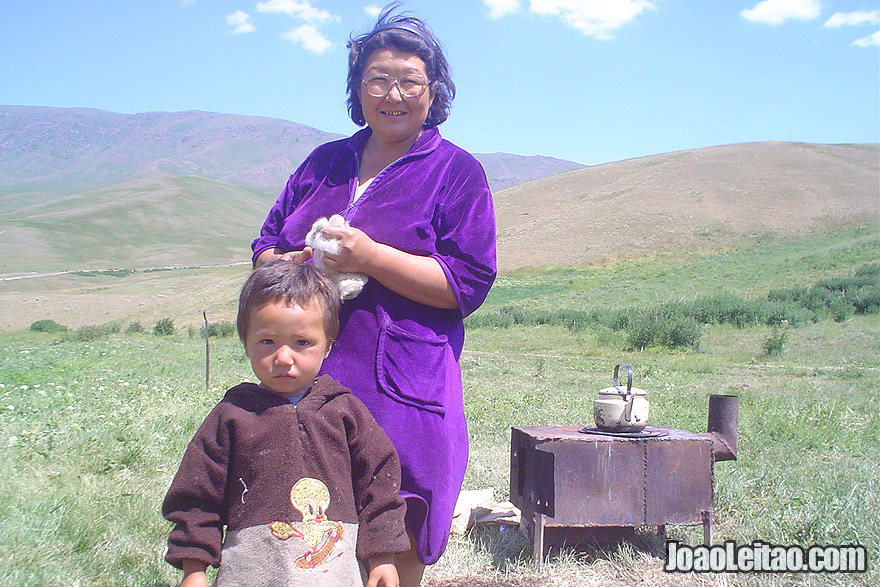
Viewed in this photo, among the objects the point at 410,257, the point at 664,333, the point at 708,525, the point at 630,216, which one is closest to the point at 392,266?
the point at 410,257

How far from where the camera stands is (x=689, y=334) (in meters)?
15.5

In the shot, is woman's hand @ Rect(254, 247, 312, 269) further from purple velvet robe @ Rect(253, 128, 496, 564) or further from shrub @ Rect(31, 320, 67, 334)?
shrub @ Rect(31, 320, 67, 334)

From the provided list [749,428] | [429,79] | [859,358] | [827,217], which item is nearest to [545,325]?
[859,358]

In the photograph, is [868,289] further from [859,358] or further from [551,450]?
[551,450]

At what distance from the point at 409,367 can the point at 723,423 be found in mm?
2669

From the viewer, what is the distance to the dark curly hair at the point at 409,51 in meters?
1.99

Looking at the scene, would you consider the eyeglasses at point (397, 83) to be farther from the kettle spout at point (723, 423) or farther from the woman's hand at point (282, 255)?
the kettle spout at point (723, 423)

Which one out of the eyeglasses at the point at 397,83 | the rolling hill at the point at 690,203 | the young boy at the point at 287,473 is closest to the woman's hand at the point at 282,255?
the young boy at the point at 287,473

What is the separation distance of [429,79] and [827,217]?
47899 millimetres

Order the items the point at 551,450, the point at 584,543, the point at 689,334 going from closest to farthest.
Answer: the point at 551,450 < the point at 584,543 < the point at 689,334

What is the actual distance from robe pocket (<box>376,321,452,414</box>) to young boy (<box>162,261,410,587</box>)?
0.15 meters

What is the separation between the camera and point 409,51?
1989 millimetres

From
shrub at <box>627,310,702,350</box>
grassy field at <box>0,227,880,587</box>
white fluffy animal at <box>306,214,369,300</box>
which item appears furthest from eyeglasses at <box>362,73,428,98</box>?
shrub at <box>627,310,702,350</box>

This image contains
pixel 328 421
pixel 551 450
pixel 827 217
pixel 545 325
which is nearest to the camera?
→ pixel 328 421
